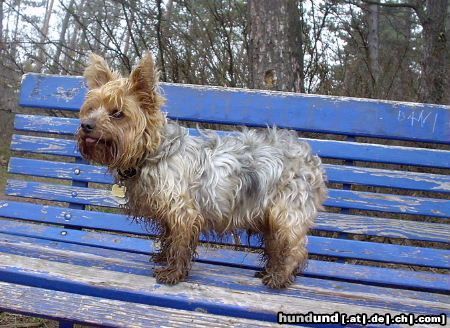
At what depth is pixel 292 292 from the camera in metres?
3.09

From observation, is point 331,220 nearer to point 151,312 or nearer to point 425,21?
point 151,312

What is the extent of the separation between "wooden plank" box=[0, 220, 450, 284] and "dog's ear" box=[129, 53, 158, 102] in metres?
1.40

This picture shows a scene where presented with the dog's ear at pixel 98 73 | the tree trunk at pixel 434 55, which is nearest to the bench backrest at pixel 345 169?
the dog's ear at pixel 98 73

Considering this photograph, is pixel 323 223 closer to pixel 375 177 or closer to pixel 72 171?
pixel 375 177

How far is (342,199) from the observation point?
4.14 meters

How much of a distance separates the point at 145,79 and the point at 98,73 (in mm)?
337

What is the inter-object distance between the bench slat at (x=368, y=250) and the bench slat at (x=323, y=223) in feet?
0.29

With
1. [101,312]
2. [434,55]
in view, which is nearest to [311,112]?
[101,312]

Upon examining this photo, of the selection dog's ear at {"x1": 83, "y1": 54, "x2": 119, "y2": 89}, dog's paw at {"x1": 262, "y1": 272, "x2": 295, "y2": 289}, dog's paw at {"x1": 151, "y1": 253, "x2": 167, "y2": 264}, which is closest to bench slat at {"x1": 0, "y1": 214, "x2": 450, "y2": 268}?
dog's paw at {"x1": 151, "y1": 253, "x2": 167, "y2": 264}

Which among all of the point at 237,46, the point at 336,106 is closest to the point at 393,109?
the point at 336,106

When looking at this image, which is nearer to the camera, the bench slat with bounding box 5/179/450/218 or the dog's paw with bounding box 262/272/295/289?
the dog's paw with bounding box 262/272/295/289

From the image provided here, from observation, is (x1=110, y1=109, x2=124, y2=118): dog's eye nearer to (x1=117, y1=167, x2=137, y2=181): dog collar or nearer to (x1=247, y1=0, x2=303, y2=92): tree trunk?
(x1=117, y1=167, x2=137, y2=181): dog collar

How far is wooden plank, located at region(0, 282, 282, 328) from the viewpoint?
7.73 feet

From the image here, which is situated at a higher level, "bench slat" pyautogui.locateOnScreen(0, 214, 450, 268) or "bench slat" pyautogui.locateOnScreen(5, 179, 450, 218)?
"bench slat" pyautogui.locateOnScreen(5, 179, 450, 218)
